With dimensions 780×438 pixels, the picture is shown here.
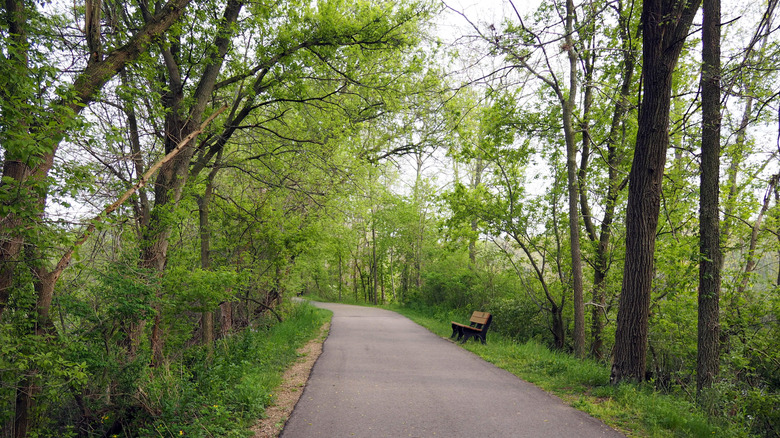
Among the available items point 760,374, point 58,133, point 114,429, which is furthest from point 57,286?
point 760,374

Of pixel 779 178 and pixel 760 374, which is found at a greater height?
pixel 779 178

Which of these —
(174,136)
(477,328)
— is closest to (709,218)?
(477,328)

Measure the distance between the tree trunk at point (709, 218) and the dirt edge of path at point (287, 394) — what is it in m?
6.29

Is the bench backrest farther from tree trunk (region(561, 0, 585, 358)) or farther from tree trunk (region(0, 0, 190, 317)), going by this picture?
tree trunk (region(0, 0, 190, 317))

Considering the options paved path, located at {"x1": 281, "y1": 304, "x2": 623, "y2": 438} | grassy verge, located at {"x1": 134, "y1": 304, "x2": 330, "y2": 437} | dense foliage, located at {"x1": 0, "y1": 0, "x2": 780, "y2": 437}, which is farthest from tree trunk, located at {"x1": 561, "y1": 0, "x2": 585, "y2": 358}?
grassy verge, located at {"x1": 134, "y1": 304, "x2": 330, "y2": 437}

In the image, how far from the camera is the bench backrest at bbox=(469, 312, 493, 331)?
11.8 metres

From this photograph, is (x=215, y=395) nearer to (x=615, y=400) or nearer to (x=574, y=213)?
(x=615, y=400)

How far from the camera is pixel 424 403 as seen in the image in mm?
6020

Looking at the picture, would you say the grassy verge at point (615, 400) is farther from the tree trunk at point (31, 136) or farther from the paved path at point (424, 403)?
the tree trunk at point (31, 136)

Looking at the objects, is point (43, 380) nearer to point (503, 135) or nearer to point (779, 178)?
point (503, 135)

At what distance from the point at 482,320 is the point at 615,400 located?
588 centimetres

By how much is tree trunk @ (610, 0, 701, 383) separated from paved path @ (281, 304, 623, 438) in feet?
5.28

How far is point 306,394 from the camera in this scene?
21.0 ft

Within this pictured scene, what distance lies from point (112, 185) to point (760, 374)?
10.6 m
